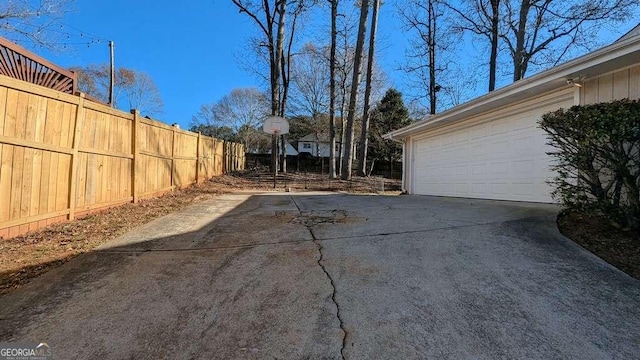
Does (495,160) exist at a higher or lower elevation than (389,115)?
lower

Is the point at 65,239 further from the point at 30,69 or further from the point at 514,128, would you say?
the point at 514,128

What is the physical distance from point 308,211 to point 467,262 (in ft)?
12.0

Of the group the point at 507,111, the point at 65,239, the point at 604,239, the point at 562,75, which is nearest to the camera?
the point at 604,239

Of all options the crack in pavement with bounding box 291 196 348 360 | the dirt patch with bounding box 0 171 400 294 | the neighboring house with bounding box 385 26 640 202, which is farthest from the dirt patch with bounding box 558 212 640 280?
the dirt patch with bounding box 0 171 400 294

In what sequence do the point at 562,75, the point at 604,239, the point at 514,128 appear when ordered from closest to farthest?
the point at 604,239 → the point at 562,75 → the point at 514,128

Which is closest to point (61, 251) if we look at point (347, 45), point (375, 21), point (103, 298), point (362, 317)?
point (103, 298)

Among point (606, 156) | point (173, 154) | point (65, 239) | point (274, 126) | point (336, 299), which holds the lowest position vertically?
point (336, 299)

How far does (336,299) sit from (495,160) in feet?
19.6

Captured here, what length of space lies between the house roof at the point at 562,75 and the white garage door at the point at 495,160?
12.8 inches

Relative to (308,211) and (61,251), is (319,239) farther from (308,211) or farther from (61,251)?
(61,251)

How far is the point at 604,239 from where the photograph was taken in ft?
13.0

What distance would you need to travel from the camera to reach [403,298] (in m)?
2.77

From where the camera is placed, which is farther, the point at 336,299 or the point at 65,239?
the point at 65,239

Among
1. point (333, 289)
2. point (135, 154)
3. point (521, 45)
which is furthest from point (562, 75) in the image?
point (521, 45)
